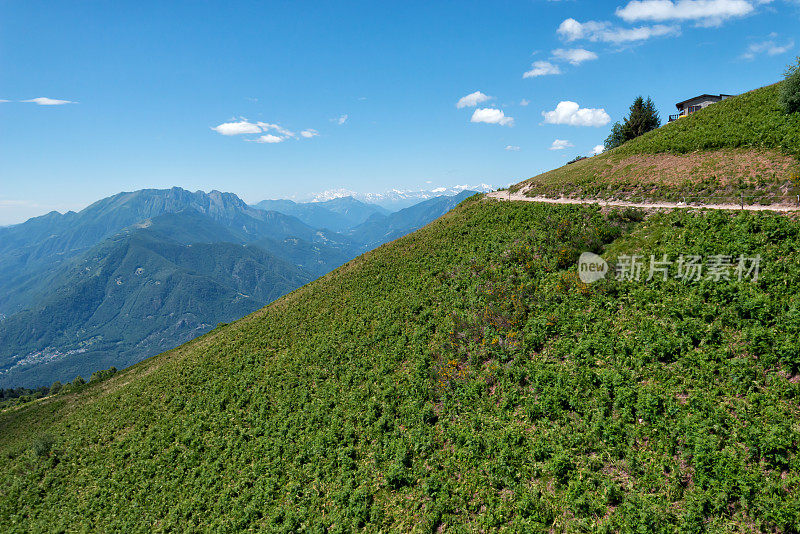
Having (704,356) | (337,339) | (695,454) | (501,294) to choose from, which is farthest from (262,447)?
(704,356)

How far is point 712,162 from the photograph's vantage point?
2814 centimetres

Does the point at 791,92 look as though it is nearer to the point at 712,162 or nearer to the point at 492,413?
the point at 712,162

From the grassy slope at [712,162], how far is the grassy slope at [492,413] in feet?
16.1

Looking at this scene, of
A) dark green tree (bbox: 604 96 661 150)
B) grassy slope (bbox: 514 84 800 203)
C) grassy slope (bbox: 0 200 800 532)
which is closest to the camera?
grassy slope (bbox: 0 200 800 532)

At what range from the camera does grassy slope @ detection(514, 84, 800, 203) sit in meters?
23.6

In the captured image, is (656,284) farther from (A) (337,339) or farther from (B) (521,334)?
(A) (337,339)

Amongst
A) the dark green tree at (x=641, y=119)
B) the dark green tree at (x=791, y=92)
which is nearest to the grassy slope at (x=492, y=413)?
the dark green tree at (x=791, y=92)

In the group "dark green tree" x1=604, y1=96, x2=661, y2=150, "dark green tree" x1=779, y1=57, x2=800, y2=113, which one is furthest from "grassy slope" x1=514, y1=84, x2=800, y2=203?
"dark green tree" x1=604, y1=96, x2=661, y2=150

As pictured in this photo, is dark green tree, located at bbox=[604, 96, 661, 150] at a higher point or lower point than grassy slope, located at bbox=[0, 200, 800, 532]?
higher

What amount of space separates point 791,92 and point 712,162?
34.9ft

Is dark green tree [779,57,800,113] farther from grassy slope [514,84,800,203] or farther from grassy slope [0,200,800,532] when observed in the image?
grassy slope [0,200,800,532]

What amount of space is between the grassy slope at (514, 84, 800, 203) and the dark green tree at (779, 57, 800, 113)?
0.76 m

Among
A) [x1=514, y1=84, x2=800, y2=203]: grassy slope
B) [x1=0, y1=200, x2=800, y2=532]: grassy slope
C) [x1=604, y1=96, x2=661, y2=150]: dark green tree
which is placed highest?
[x1=604, y1=96, x2=661, y2=150]: dark green tree

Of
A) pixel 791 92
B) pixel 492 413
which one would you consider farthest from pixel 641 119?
pixel 492 413
